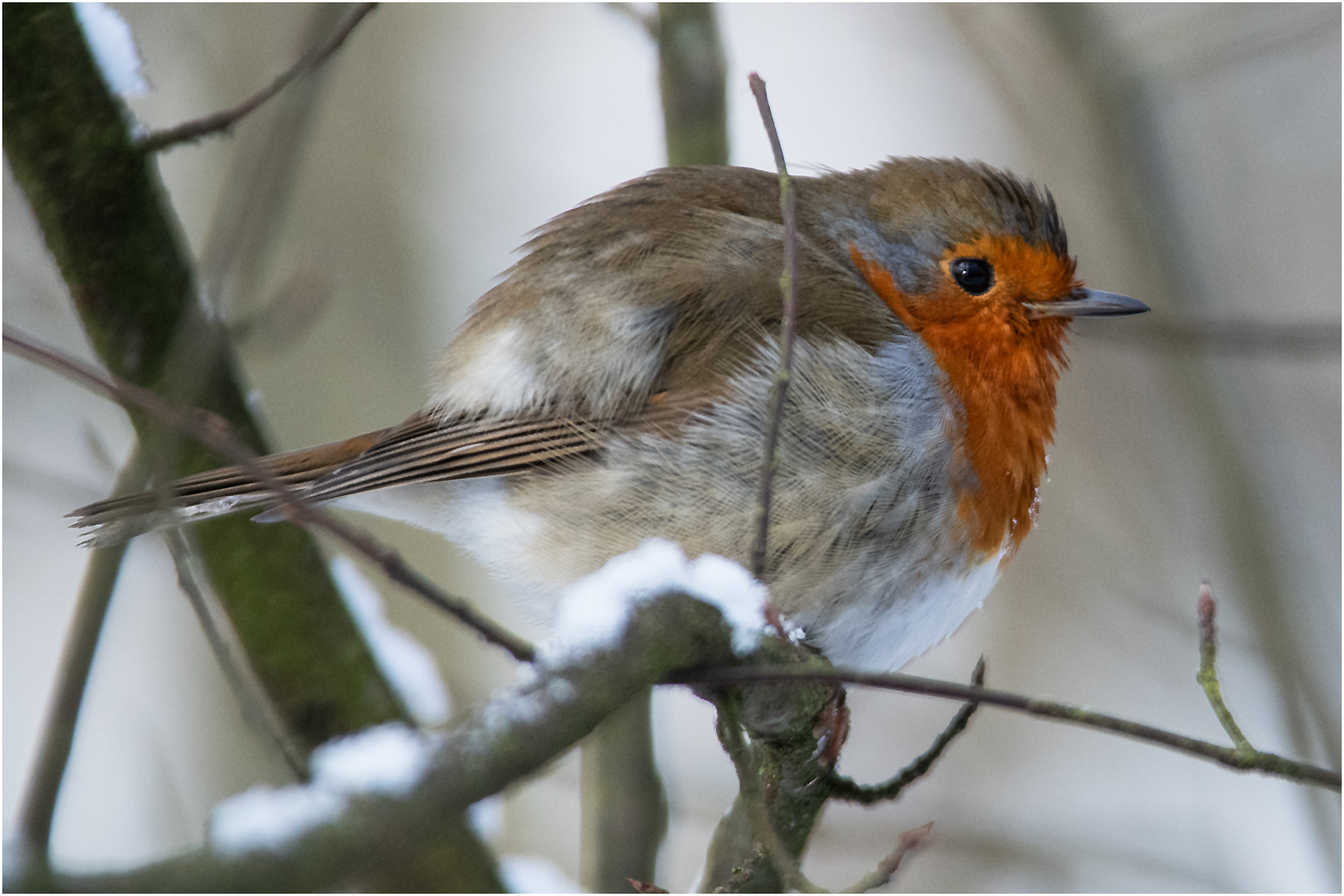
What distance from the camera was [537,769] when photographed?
4.23 feet

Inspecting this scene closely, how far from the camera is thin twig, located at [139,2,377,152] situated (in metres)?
2.12

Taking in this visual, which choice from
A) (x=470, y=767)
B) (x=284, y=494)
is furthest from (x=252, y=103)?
(x=470, y=767)

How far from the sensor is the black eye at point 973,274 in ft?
8.91

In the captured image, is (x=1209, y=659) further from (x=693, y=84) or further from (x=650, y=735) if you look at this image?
(x=693, y=84)

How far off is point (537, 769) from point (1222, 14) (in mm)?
4040

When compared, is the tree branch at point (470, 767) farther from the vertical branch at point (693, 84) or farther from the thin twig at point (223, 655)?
the vertical branch at point (693, 84)

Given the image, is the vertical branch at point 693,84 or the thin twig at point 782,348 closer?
the thin twig at point 782,348

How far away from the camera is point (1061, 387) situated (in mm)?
4684

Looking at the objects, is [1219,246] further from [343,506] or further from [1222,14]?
[343,506]

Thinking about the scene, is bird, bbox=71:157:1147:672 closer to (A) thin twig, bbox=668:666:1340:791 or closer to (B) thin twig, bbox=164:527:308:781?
(B) thin twig, bbox=164:527:308:781

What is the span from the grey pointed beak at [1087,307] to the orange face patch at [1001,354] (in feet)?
0.07

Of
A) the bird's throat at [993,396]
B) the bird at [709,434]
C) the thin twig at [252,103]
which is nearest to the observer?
the thin twig at [252,103]

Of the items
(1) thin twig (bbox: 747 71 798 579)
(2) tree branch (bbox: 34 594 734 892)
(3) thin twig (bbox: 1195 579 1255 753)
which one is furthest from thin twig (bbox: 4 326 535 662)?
(3) thin twig (bbox: 1195 579 1255 753)

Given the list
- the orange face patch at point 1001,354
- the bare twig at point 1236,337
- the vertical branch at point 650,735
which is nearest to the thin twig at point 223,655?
the vertical branch at point 650,735
